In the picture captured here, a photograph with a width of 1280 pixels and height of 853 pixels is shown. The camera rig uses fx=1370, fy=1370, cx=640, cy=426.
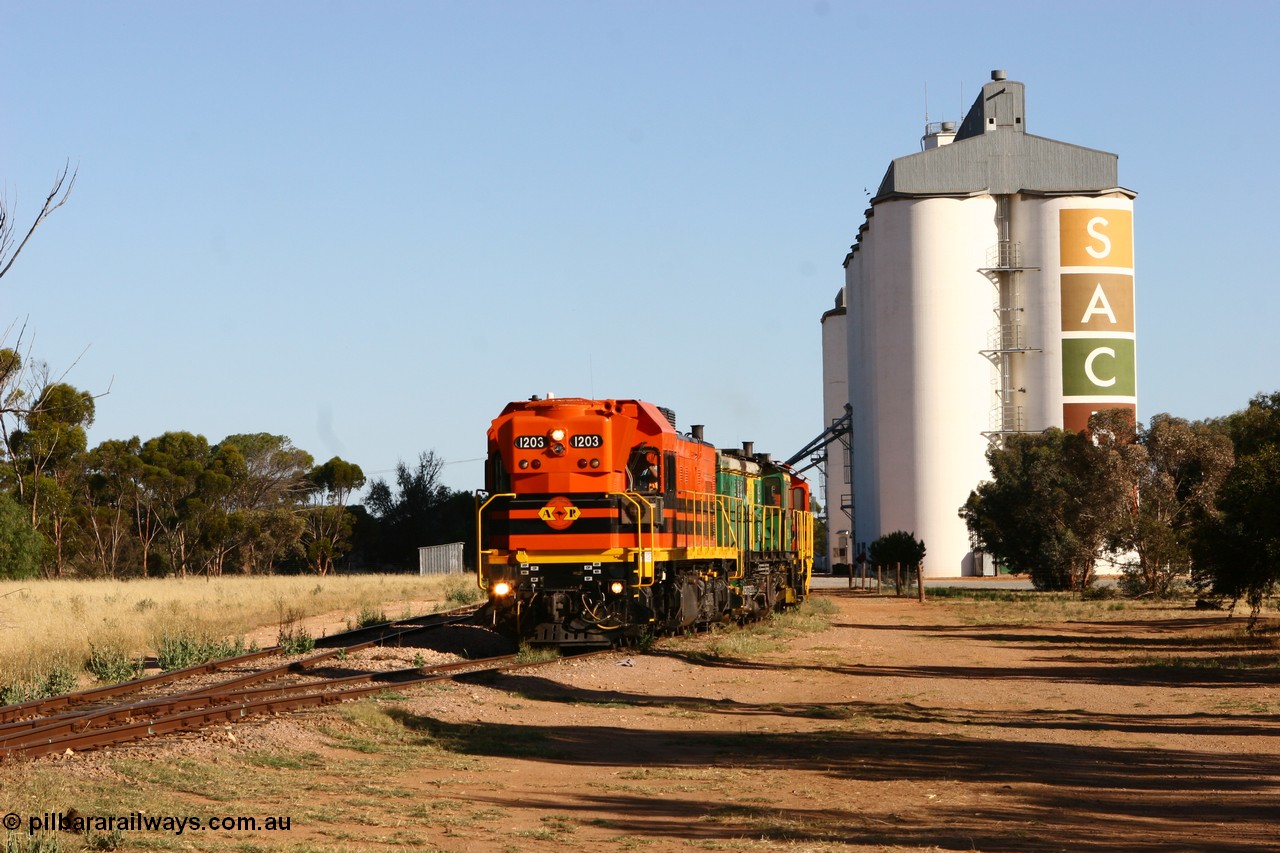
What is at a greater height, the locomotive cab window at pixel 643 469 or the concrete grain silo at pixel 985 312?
the concrete grain silo at pixel 985 312

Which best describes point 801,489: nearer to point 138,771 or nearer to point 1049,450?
point 1049,450

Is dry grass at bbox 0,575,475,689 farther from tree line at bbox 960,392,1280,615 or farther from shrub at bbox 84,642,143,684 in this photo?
tree line at bbox 960,392,1280,615

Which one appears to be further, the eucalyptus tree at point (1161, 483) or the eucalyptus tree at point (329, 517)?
the eucalyptus tree at point (329, 517)

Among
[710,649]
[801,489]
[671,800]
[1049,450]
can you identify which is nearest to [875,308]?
[1049,450]

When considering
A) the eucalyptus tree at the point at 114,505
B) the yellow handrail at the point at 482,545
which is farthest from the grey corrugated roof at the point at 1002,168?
the yellow handrail at the point at 482,545

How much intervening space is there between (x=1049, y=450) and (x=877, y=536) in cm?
2653

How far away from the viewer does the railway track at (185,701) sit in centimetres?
1334

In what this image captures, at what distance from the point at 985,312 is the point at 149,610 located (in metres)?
56.2

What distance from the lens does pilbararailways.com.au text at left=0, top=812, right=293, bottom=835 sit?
29.8 ft

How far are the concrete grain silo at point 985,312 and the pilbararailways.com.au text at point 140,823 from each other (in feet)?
234

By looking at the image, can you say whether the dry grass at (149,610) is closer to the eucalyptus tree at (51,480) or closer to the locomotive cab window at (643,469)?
the locomotive cab window at (643,469)

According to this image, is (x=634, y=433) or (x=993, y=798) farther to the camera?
(x=634, y=433)

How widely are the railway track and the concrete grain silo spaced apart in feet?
197

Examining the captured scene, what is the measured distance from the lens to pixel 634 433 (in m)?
22.7
